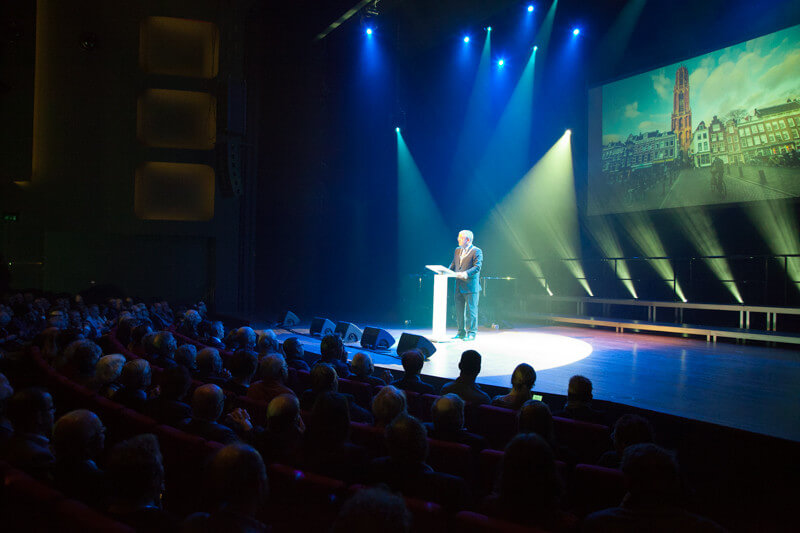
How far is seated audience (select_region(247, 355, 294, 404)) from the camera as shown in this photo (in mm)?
3109

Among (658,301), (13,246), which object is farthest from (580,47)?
(13,246)

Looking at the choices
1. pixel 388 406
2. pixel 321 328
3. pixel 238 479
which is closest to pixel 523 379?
pixel 388 406

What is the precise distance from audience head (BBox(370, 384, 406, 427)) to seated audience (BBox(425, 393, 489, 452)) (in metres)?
0.19

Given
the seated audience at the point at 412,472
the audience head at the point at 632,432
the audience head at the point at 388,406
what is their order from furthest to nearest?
the audience head at the point at 388,406 → the audience head at the point at 632,432 → the seated audience at the point at 412,472

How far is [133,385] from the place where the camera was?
3004 millimetres

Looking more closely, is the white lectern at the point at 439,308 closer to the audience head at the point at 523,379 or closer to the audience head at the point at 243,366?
the audience head at the point at 523,379

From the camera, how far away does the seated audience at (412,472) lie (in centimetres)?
179

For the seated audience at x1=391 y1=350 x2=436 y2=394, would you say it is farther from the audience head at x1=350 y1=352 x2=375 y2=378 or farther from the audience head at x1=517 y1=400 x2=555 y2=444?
the audience head at x1=517 y1=400 x2=555 y2=444

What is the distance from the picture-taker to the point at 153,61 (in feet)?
36.7

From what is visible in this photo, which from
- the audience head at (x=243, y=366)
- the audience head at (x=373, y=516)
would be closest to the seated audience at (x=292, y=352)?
the audience head at (x=243, y=366)

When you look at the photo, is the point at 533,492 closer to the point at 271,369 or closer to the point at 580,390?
the point at 580,390

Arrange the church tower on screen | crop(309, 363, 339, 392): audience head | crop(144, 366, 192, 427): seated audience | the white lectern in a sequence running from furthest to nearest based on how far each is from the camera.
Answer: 1. the church tower on screen
2. the white lectern
3. crop(309, 363, 339, 392): audience head
4. crop(144, 366, 192, 427): seated audience

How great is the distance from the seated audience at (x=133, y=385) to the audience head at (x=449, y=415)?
70.5 inches

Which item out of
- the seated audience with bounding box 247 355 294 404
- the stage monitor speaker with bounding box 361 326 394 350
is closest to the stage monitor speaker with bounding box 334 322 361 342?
the stage monitor speaker with bounding box 361 326 394 350
